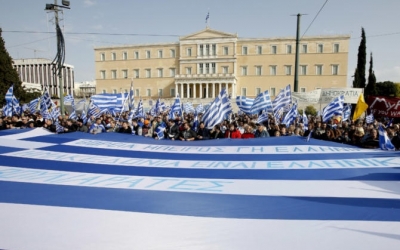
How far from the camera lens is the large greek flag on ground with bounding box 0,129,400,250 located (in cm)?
220

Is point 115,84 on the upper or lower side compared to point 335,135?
upper

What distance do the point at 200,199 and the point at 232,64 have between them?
5309cm

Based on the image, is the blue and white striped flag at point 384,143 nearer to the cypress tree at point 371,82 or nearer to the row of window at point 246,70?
the cypress tree at point 371,82

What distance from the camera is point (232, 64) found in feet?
177

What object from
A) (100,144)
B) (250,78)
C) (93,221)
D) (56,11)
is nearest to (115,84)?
(250,78)

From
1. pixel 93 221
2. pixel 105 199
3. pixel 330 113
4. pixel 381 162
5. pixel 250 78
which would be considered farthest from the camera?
pixel 250 78

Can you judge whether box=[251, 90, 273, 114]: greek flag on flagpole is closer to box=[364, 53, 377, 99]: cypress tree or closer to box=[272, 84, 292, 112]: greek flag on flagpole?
box=[272, 84, 292, 112]: greek flag on flagpole

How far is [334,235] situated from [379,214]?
678 mm

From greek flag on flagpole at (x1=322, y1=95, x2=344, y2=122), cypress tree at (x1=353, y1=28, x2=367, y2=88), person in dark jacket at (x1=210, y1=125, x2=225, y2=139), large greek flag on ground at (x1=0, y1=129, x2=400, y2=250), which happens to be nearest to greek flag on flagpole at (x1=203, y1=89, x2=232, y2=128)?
person in dark jacket at (x1=210, y1=125, x2=225, y2=139)

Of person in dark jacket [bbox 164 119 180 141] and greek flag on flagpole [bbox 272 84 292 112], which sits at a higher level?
greek flag on flagpole [bbox 272 84 292 112]

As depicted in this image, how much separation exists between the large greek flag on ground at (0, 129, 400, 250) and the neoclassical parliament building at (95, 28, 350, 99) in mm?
48209

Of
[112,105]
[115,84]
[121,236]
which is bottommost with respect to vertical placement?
[121,236]

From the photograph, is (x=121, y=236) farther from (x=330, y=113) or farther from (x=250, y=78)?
(x=250, y=78)

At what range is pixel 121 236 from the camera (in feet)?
7.38
